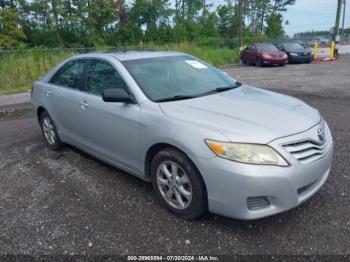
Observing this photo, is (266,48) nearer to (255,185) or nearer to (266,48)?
(266,48)

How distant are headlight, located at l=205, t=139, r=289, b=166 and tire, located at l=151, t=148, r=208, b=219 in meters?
0.37

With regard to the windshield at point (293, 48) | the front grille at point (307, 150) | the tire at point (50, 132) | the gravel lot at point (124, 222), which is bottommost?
the gravel lot at point (124, 222)

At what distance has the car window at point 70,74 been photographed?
13.7 feet

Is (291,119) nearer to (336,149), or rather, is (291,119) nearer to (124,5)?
(336,149)

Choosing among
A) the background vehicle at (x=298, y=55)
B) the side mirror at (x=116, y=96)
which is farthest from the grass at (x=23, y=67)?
the background vehicle at (x=298, y=55)

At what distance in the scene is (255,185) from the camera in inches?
95.0

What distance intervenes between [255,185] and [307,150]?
2.01 feet

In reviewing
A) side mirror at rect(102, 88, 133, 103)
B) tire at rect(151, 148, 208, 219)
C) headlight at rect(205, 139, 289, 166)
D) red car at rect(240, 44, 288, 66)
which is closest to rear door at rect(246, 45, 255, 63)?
red car at rect(240, 44, 288, 66)

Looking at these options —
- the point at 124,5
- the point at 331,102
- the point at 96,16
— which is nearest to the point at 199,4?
the point at 124,5

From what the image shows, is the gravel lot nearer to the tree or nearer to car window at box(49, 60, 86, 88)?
car window at box(49, 60, 86, 88)

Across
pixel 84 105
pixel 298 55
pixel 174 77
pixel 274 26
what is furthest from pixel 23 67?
pixel 274 26

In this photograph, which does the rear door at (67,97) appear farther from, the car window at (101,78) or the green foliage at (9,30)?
the green foliage at (9,30)

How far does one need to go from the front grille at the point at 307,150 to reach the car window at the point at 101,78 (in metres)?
1.80

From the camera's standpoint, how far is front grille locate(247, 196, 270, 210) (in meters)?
2.50
